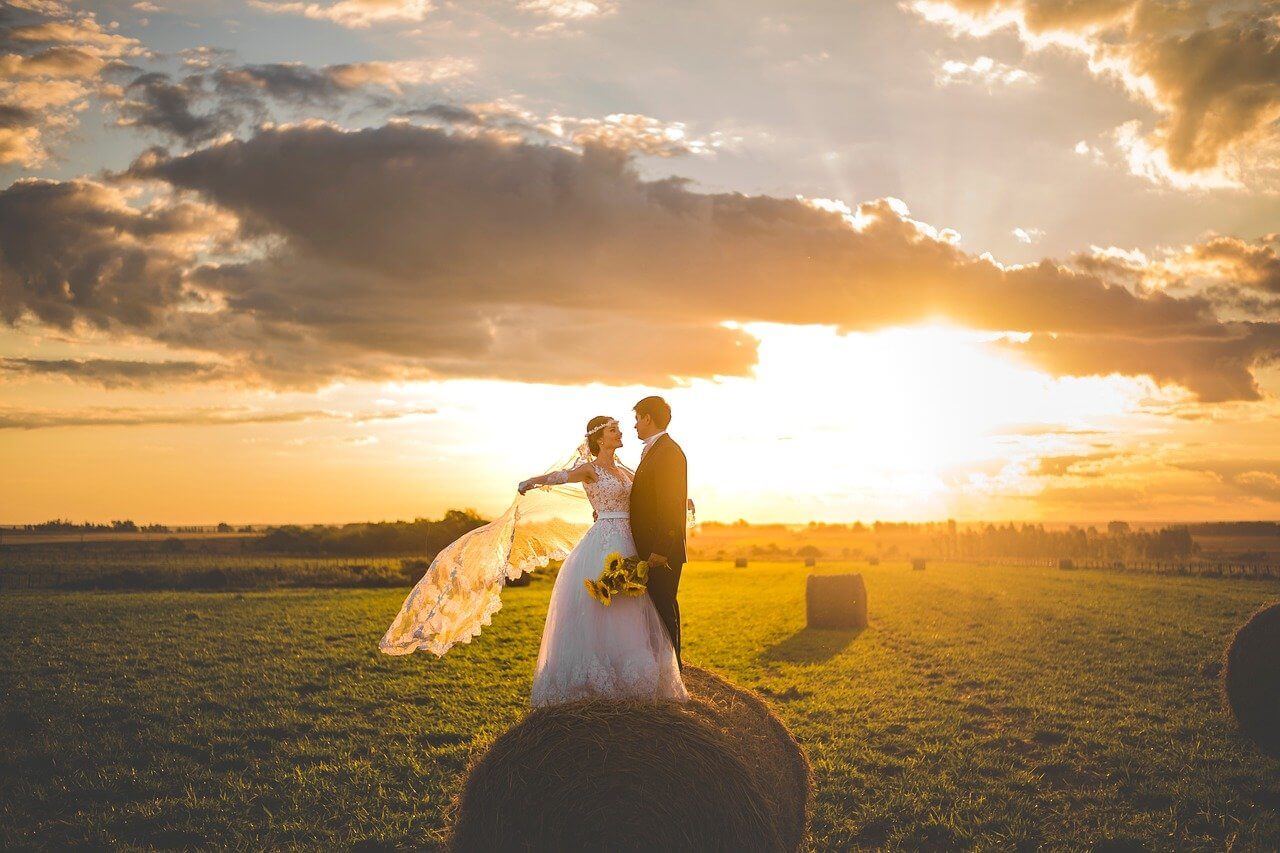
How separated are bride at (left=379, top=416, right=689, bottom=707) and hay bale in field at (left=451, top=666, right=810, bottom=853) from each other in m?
0.70

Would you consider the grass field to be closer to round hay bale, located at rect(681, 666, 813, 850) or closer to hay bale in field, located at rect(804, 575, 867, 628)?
hay bale in field, located at rect(804, 575, 867, 628)

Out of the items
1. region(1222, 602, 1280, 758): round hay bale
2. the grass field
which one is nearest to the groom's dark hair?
the grass field

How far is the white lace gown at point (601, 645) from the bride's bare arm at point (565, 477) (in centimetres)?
52

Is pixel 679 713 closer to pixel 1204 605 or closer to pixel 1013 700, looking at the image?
pixel 1013 700

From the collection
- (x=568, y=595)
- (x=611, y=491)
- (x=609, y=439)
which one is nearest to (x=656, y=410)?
(x=609, y=439)

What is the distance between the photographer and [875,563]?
6256 centimetres

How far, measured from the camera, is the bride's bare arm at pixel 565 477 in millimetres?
7699

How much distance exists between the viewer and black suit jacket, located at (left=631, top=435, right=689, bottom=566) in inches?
284

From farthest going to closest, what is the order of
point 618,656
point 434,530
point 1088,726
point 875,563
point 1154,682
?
point 875,563 → point 434,530 → point 1154,682 → point 1088,726 → point 618,656

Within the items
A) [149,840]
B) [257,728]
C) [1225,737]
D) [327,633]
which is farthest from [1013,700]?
[327,633]

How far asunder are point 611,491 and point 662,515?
0.55m

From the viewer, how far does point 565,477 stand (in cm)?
775

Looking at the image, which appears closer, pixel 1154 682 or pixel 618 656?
pixel 618 656

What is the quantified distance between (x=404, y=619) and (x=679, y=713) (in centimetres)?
343
